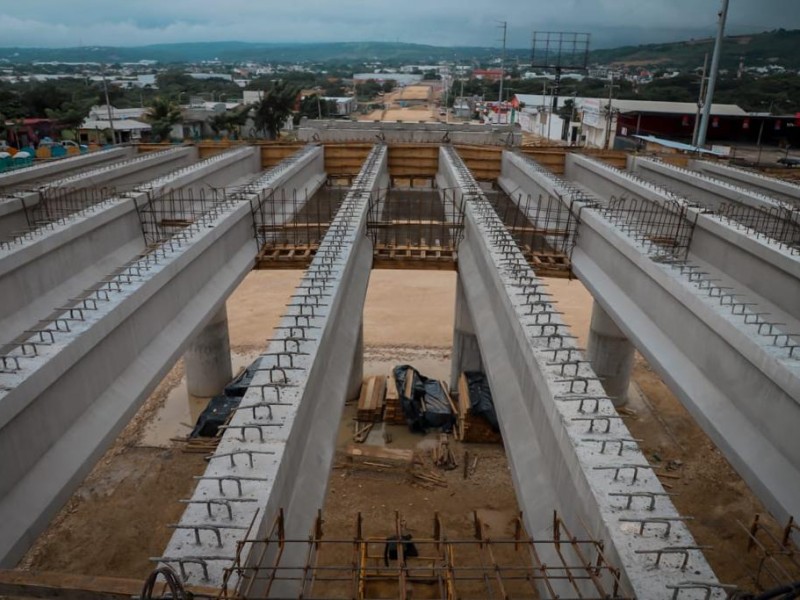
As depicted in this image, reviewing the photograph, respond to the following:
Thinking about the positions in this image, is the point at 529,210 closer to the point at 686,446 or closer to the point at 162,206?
the point at 686,446

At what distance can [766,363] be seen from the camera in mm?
6758

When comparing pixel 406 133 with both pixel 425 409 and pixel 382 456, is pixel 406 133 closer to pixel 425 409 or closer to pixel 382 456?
pixel 425 409

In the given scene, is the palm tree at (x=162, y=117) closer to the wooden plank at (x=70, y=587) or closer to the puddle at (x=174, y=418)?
the puddle at (x=174, y=418)

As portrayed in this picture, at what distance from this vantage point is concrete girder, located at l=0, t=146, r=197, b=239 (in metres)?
12.5

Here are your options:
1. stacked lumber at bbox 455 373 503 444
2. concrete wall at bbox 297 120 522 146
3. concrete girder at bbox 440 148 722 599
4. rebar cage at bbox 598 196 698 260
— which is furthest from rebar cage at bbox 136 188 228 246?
concrete wall at bbox 297 120 522 146

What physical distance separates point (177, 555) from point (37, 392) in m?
2.85

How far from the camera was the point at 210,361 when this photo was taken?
55.3ft

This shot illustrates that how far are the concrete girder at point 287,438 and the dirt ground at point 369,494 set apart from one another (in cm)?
485

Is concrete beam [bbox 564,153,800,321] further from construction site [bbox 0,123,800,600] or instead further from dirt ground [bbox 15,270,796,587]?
dirt ground [bbox 15,270,796,587]

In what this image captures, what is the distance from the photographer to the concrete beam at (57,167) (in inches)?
621

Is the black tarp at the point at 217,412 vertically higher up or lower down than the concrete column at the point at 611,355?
lower down

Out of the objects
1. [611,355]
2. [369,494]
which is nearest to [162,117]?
[611,355]

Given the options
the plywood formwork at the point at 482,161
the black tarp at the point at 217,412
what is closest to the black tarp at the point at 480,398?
the black tarp at the point at 217,412

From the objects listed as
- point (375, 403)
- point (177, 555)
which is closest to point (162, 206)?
point (375, 403)
